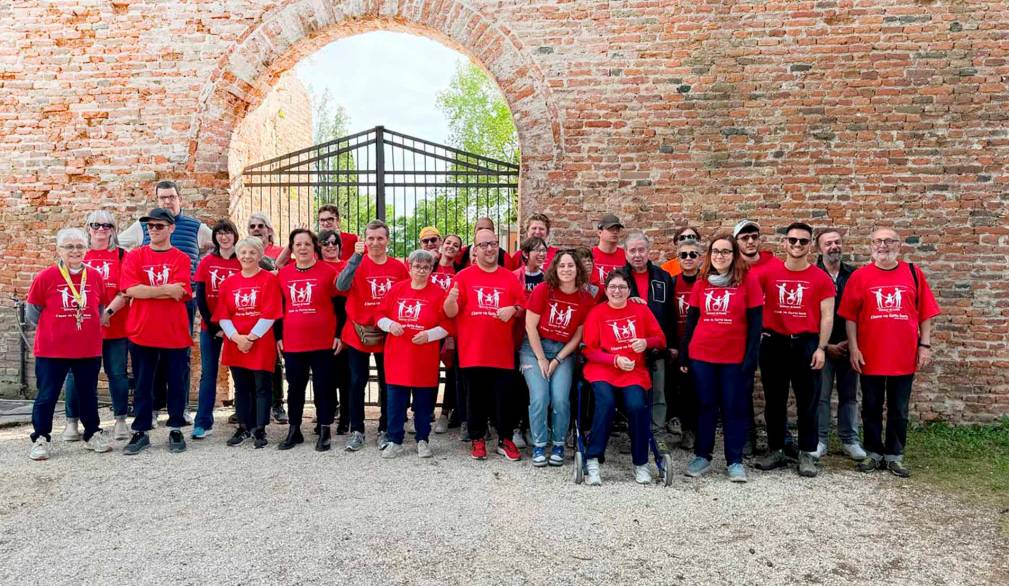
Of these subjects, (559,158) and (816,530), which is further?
(559,158)

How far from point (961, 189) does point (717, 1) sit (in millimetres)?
3146

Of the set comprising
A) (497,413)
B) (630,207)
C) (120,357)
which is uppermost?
(630,207)

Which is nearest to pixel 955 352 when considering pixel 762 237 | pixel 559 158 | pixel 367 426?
pixel 762 237

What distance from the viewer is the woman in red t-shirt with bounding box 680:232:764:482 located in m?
4.70

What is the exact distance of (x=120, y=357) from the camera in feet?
18.4

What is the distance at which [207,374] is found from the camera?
18.6 ft

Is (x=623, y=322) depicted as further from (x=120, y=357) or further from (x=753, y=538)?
(x=120, y=357)

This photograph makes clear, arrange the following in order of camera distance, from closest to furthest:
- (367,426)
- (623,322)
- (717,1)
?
(623,322), (367,426), (717,1)

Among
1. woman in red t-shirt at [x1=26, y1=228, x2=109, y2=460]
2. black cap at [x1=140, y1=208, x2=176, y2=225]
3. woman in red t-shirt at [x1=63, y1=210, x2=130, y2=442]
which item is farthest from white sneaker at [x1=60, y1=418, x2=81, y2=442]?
black cap at [x1=140, y1=208, x2=176, y2=225]

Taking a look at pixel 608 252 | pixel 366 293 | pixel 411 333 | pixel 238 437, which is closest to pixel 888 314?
pixel 608 252

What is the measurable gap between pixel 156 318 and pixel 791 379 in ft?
16.7

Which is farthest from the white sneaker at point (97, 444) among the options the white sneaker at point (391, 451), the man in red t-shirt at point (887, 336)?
the man in red t-shirt at point (887, 336)

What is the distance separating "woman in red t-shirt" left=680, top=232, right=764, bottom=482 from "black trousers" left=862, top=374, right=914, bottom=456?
1073 mm

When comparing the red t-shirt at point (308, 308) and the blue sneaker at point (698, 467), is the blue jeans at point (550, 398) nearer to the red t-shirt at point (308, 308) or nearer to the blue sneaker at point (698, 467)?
the blue sneaker at point (698, 467)
